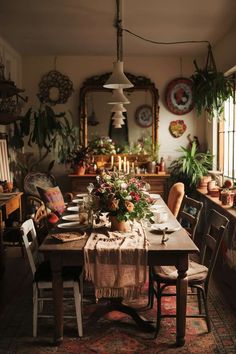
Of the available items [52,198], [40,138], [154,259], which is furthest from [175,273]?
[40,138]

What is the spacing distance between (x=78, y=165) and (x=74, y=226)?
133 inches

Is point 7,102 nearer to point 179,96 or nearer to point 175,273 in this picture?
point 179,96

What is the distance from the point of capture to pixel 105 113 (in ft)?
23.0

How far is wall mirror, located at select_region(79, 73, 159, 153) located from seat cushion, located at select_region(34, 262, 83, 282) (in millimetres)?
4110

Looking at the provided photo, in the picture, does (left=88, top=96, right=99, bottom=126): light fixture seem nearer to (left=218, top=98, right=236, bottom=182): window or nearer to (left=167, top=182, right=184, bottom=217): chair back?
(left=218, top=98, right=236, bottom=182): window

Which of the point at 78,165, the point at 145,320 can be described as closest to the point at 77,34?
the point at 78,165

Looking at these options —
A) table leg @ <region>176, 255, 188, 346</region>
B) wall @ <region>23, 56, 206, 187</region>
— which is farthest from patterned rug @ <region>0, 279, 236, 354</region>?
wall @ <region>23, 56, 206, 187</region>

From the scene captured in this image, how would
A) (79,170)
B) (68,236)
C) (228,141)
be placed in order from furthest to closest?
1. (79,170)
2. (228,141)
3. (68,236)

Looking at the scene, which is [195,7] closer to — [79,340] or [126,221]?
[126,221]

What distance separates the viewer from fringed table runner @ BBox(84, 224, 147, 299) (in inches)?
108

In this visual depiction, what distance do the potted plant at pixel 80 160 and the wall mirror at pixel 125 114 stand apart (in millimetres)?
348

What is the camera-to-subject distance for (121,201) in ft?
10.0

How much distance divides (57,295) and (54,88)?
16.0 ft

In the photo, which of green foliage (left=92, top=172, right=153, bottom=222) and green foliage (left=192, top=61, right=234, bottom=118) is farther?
green foliage (left=192, top=61, right=234, bottom=118)
